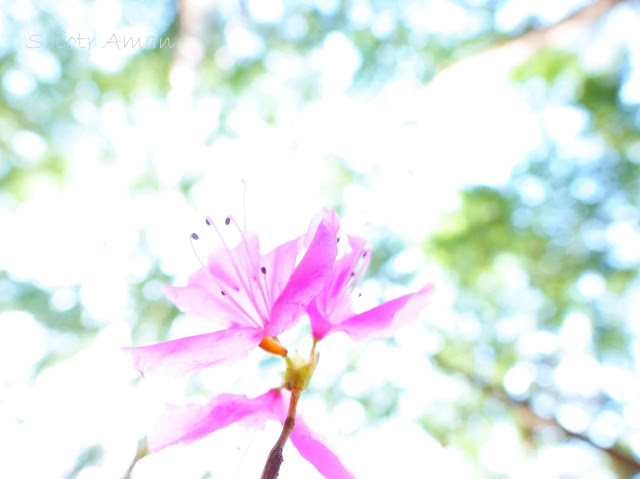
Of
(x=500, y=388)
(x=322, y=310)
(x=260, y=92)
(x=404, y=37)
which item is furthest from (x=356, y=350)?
(x=322, y=310)

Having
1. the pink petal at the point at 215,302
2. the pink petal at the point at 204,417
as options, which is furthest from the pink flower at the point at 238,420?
the pink petal at the point at 215,302

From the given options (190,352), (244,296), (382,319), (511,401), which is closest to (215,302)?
(244,296)

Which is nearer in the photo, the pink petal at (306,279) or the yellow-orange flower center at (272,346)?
the pink petal at (306,279)

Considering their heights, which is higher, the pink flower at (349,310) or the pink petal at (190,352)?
the pink petal at (190,352)

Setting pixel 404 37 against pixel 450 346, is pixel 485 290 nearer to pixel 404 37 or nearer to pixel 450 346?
pixel 450 346

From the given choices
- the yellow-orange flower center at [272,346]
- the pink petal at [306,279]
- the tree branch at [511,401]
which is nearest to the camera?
the pink petal at [306,279]

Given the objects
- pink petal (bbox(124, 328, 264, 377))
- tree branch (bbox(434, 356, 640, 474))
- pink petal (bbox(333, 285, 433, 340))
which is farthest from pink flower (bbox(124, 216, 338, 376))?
tree branch (bbox(434, 356, 640, 474))

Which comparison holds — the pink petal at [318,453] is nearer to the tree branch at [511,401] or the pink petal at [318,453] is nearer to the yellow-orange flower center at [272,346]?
the yellow-orange flower center at [272,346]
